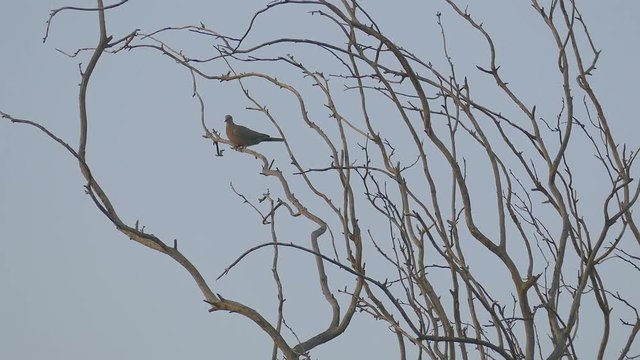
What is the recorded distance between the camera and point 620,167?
2.49 metres

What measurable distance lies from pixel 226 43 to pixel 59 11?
505 mm

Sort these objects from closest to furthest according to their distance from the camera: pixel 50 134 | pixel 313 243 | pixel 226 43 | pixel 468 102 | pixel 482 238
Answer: pixel 482 238
pixel 50 134
pixel 468 102
pixel 226 43
pixel 313 243

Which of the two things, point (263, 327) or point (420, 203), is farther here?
point (420, 203)

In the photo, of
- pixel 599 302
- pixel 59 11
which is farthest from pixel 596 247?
pixel 59 11

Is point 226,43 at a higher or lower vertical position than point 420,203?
higher

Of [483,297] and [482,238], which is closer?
[482,238]

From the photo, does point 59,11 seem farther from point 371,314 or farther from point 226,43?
point 371,314

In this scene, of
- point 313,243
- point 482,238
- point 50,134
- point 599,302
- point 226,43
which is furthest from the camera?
point 313,243

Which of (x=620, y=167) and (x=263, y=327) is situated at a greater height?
(x=620, y=167)

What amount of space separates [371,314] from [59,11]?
1326 mm

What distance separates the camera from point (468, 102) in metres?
2.43

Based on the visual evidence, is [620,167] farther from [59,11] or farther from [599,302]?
[59,11]

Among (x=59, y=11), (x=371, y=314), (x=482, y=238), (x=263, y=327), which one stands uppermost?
(x=59, y=11)

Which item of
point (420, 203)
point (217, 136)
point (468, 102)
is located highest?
point (217, 136)
